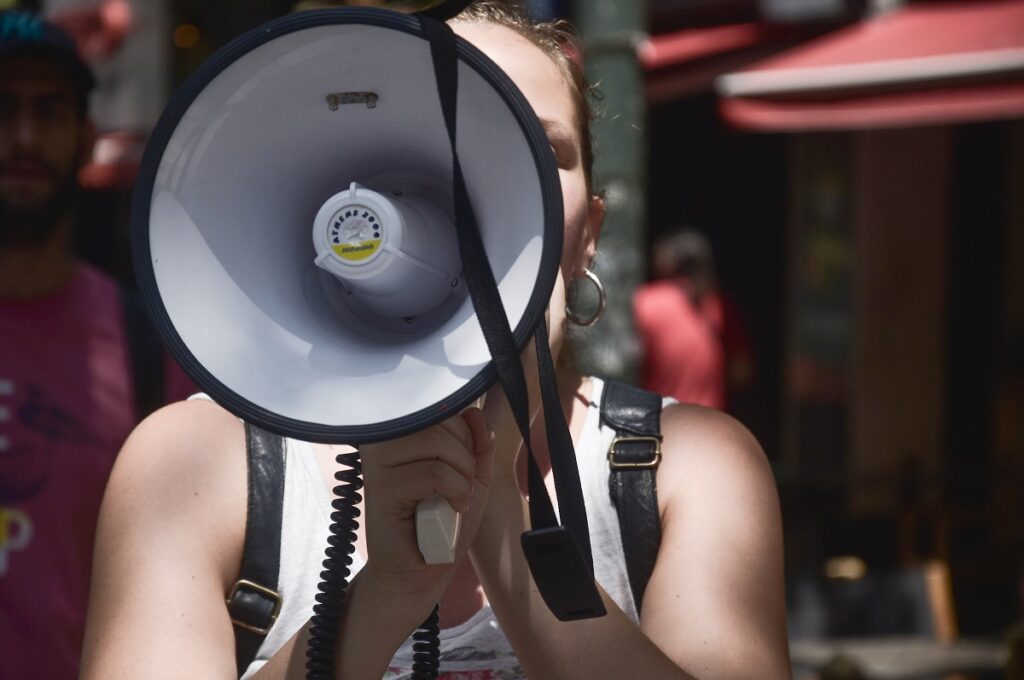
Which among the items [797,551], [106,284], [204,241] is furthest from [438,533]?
[797,551]

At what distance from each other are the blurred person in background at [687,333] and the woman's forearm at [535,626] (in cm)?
411

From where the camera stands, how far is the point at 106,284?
9.00 feet

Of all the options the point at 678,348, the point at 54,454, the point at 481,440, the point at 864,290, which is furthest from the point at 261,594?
the point at 864,290

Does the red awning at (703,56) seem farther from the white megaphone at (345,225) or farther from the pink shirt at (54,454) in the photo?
the white megaphone at (345,225)

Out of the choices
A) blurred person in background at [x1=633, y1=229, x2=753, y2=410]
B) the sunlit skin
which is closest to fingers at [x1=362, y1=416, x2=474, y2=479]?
the sunlit skin

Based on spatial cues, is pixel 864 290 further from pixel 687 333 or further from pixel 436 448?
pixel 436 448

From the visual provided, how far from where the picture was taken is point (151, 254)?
4.12 feet

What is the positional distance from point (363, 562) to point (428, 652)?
0.48 feet

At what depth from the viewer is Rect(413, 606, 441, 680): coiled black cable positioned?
1.38m

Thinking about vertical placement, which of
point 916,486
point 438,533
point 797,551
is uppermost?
point 438,533

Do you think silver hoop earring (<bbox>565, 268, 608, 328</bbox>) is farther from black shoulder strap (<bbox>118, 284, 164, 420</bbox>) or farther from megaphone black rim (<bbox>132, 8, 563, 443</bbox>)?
black shoulder strap (<bbox>118, 284, 164, 420</bbox>)

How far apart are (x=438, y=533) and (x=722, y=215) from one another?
6.92 metres

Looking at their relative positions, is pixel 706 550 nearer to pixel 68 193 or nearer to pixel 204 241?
pixel 204 241

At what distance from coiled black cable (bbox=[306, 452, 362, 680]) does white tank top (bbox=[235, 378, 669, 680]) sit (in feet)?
0.21
